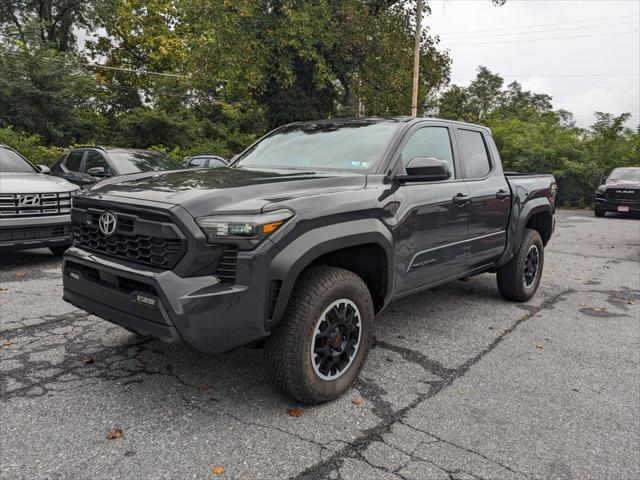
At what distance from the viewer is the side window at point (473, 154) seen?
183 inches

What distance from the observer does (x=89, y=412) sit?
117 inches

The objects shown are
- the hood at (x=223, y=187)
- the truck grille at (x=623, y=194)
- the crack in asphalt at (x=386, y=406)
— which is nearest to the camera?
the crack in asphalt at (x=386, y=406)

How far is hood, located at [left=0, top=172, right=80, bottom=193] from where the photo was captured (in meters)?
6.49

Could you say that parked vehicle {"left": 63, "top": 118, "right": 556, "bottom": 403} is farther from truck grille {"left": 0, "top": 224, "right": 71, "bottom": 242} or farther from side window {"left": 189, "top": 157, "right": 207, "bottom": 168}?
side window {"left": 189, "top": 157, "right": 207, "bottom": 168}

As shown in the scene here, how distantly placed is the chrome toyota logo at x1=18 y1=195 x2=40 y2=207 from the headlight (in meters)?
5.00

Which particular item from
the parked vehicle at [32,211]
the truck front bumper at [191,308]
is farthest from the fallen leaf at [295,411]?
the parked vehicle at [32,211]

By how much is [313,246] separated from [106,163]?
6.70m

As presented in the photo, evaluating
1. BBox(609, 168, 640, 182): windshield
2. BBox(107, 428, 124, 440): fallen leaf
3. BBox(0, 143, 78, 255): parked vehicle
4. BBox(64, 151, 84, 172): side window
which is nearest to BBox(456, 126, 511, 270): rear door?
BBox(107, 428, 124, 440): fallen leaf

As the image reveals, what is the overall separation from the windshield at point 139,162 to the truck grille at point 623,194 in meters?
13.7

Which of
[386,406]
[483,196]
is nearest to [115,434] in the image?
[386,406]

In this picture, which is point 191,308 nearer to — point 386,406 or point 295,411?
point 295,411

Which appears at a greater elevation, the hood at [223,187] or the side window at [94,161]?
the side window at [94,161]

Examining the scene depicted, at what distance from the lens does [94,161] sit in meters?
8.74

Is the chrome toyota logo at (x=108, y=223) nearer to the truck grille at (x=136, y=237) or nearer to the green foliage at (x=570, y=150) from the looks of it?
the truck grille at (x=136, y=237)
